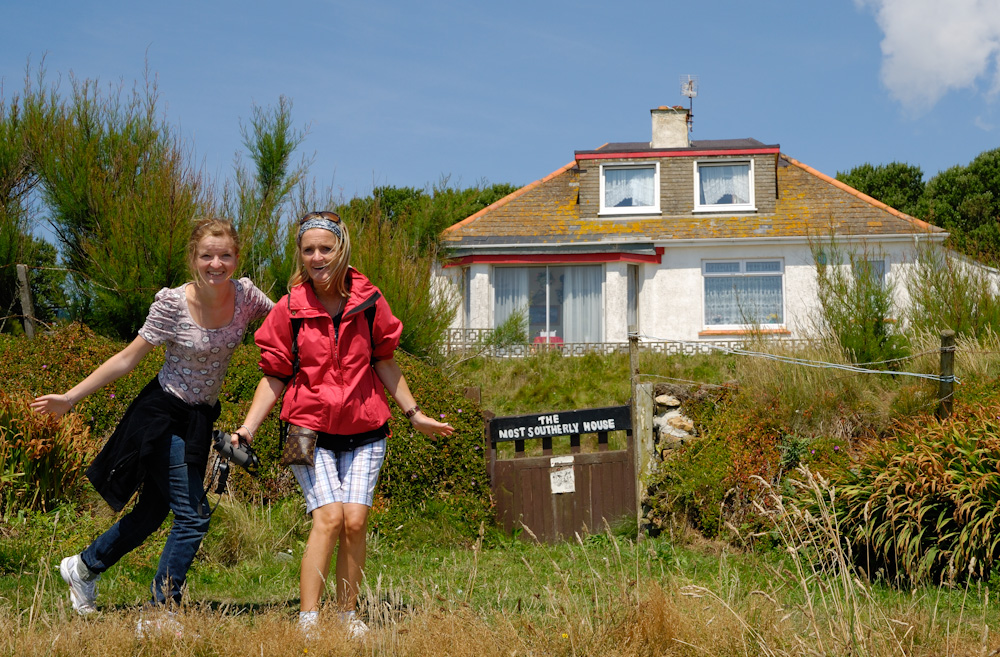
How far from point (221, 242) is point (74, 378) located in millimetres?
4826

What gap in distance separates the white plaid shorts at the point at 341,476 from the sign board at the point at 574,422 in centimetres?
393

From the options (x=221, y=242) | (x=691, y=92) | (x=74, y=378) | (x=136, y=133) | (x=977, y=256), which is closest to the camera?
(x=221, y=242)

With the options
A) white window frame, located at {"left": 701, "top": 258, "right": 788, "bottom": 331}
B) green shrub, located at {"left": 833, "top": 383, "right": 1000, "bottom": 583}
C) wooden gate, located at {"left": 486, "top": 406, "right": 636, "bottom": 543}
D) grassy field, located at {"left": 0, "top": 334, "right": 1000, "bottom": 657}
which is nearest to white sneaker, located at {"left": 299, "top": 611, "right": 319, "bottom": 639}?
grassy field, located at {"left": 0, "top": 334, "right": 1000, "bottom": 657}

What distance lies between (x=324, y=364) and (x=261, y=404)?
0.35m

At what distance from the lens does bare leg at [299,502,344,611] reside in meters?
4.09

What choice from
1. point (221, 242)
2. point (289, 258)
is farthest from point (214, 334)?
point (289, 258)

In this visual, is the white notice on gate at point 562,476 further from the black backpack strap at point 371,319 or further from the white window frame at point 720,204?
the white window frame at point 720,204

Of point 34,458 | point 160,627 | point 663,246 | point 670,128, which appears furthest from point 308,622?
point 670,128

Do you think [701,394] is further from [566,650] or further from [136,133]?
[136,133]

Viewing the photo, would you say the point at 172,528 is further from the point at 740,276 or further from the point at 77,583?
the point at 740,276

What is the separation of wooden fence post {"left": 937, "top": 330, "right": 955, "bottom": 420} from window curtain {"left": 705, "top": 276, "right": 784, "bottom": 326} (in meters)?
11.6

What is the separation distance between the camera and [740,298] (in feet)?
62.5

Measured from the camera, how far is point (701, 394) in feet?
27.7

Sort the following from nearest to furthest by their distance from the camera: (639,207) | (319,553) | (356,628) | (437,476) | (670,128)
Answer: (356,628) < (319,553) < (437,476) < (639,207) < (670,128)
